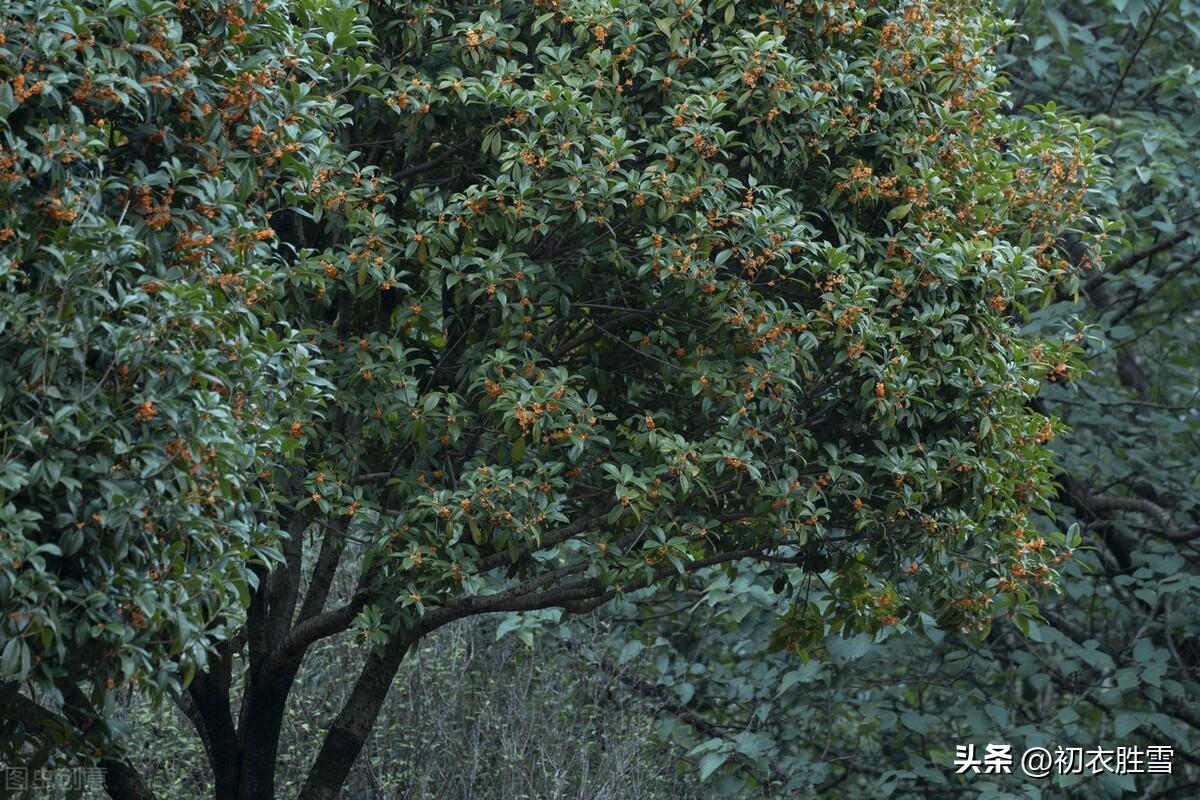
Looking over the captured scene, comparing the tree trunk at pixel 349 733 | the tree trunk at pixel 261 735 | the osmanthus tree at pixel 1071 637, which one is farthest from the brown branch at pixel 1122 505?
the tree trunk at pixel 261 735

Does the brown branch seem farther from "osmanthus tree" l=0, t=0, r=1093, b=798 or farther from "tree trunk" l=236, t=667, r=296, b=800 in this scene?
"tree trunk" l=236, t=667, r=296, b=800

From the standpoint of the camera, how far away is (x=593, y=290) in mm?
5738

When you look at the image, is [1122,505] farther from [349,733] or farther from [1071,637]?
[349,733]

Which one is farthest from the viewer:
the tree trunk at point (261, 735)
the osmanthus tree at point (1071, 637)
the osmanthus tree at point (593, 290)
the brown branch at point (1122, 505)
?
the brown branch at point (1122, 505)

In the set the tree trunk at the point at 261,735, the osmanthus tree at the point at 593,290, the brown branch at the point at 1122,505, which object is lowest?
the tree trunk at the point at 261,735

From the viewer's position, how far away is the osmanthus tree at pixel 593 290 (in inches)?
171

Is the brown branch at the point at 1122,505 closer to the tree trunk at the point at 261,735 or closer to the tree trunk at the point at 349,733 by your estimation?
the tree trunk at the point at 349,733

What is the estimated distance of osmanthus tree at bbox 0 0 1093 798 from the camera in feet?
14.3

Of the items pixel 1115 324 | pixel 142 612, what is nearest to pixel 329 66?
pixel 142 612

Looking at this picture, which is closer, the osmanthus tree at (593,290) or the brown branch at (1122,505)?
the osmanthus tree at (593,290)

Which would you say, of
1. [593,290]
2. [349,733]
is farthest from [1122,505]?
[349,733]

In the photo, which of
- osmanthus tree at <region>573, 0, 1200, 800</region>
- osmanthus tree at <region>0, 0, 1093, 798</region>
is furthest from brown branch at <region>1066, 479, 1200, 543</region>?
osmanthus tree at <region>0, 0, 1093, 798</region>

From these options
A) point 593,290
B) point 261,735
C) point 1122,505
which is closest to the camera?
point 593,290

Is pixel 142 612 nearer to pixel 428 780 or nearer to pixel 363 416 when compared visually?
pixel 363 416
